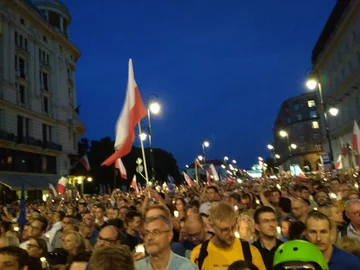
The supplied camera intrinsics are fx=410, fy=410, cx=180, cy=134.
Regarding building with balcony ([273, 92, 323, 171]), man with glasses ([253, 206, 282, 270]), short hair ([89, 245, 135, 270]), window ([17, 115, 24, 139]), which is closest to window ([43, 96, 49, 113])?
window ([17, 115, 24, 139])

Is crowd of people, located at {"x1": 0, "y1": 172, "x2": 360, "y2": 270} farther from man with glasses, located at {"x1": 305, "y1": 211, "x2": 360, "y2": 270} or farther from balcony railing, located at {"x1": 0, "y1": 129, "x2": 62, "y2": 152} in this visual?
balcony railing, located at {"x1": 0, "y1": 129, "x2": 62, "y2": 152}

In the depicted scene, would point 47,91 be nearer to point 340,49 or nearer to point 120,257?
point 340,49

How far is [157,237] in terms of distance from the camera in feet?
11.5

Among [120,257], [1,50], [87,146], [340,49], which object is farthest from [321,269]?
[87,146]

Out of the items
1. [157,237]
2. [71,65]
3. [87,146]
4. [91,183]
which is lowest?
[157,237]

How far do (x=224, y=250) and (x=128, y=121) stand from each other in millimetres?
5828

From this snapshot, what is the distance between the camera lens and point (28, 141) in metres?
42.8

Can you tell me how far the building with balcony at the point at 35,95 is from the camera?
39.8 m

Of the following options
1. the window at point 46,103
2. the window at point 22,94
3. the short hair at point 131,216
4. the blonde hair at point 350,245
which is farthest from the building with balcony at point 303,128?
the blonde hair at point 350,245

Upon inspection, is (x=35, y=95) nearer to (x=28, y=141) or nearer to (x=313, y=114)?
(x=28, y=141)

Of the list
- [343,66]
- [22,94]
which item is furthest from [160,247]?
[343,66]

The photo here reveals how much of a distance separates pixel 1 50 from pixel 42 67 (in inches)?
367

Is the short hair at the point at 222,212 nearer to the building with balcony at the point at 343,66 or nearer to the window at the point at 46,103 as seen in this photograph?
the building with balcony at the point at 343,66

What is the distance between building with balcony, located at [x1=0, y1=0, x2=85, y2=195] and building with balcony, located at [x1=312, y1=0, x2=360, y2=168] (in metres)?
31.4
